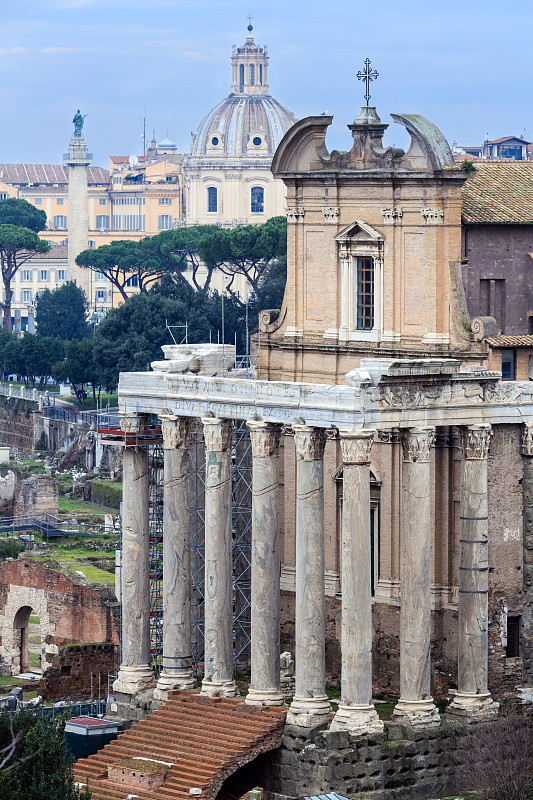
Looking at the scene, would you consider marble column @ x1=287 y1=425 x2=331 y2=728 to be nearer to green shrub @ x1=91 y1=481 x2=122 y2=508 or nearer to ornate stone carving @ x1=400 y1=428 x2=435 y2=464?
ornate stone carving @ x1=400 y1=428 x2=435 y2=464

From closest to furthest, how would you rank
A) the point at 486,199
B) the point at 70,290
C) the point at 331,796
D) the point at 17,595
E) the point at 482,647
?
the point at 331,796, the point at 482,647, the point at 486,199, the point at 17,595, the point at 70,290

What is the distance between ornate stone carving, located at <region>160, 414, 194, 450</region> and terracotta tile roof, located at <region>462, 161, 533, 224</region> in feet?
20.7

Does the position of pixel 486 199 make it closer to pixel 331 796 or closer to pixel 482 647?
pixel 482 647

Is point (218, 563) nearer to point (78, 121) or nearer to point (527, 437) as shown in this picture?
point (527, 437)

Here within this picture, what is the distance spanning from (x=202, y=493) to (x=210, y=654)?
4690mm

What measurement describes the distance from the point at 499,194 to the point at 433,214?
2215 mm

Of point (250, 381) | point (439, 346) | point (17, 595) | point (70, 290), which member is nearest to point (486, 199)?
point (439, 346)

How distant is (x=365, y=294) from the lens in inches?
1703

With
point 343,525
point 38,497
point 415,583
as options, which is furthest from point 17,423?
point 343,525

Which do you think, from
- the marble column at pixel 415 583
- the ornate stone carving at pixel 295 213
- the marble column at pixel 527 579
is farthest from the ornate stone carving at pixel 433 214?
the marble column at pixel 527 579

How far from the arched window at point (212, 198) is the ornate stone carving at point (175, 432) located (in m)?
150

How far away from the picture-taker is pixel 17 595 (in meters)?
57.0

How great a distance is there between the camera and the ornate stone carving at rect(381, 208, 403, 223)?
139 ft

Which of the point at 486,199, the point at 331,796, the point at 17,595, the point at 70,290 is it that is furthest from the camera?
the point at 70,290
